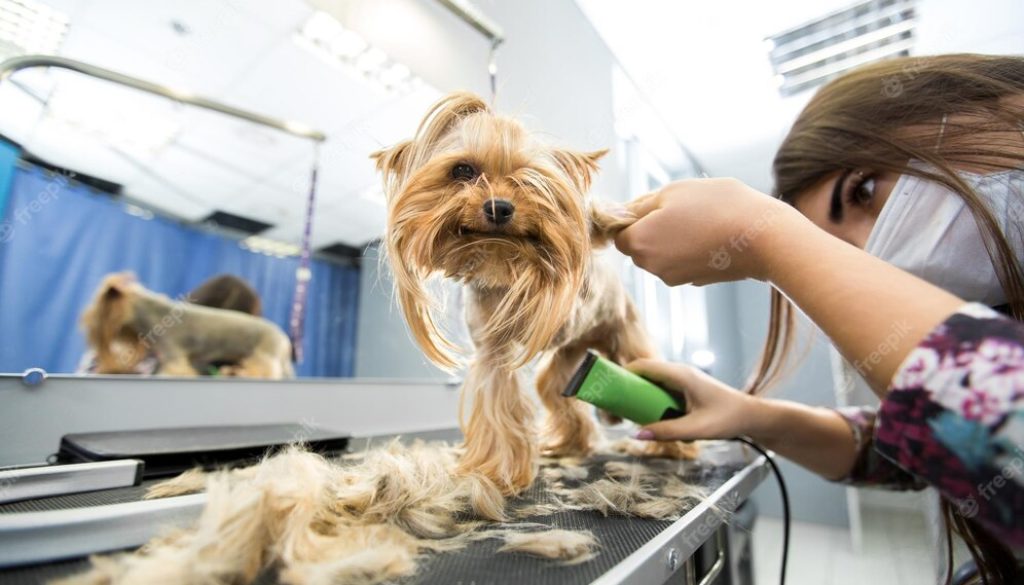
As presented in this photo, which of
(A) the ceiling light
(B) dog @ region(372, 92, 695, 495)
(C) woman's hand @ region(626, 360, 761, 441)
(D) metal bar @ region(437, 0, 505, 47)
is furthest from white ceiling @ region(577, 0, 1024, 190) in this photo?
(B) dog @ region(372, 92, 695, 495)

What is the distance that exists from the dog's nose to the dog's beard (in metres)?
0.02

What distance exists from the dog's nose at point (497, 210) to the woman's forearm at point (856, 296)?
31 cm

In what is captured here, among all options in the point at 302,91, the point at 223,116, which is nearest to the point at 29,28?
the point at 223,116

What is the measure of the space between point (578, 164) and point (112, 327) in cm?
100

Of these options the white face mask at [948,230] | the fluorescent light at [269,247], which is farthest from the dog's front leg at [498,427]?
the fluorescent light at [269,247]

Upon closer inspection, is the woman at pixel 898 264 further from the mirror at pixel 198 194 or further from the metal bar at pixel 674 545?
the mirror at pixel 198 194

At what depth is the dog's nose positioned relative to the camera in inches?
25.2

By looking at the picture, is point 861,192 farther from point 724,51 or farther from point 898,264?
point 724,51

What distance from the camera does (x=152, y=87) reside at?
101 centimetres

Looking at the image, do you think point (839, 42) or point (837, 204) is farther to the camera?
point (839, 42)

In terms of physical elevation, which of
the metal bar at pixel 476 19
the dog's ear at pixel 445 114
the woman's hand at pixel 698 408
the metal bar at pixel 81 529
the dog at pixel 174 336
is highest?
the metal bar at pixel 476 19

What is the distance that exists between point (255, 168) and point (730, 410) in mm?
1207

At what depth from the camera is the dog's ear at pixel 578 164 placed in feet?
2.59

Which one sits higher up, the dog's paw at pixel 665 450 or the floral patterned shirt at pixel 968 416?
the floral patterned shirt at pixel 968 416
